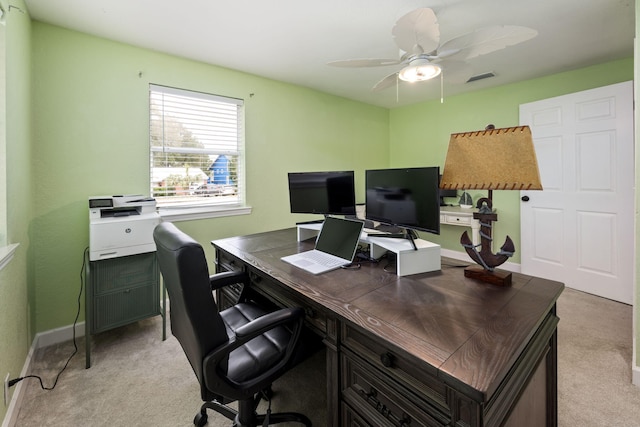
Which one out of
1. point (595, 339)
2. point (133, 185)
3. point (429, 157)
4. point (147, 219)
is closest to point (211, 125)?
point (133, 185)

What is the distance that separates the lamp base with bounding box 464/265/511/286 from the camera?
4.11ft

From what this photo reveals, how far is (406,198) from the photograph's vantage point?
1.46 metres

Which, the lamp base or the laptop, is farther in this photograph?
the laptop

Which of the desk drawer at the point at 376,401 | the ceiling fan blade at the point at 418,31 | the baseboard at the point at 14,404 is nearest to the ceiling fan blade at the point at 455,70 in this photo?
the ceiling fan blade at the point at 418,31

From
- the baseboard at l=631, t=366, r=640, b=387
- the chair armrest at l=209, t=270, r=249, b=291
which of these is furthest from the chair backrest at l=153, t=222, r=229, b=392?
the baseboard at l=631, t=366, r=640, b=387

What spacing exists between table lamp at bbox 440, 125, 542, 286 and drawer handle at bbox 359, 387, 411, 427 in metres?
0.71

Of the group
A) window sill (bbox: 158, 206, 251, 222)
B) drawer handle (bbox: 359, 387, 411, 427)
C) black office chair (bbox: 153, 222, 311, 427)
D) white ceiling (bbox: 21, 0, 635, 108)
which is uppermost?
white ceiling (bbox: 21, 0, 635, 108)

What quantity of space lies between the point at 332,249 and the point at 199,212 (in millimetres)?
1811

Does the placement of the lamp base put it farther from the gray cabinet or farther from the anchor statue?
the gray cabinet

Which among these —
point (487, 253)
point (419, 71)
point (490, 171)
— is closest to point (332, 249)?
point (487, 253)

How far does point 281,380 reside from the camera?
184 cm

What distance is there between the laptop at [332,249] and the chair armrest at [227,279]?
272 mm

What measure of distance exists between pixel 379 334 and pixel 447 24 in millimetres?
2428

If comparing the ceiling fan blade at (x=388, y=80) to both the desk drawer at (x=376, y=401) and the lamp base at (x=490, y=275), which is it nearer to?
the lamp base at (x=490, y=275)
